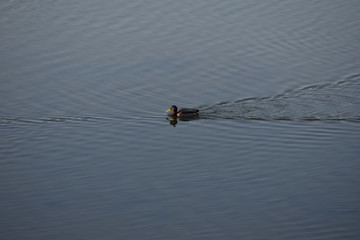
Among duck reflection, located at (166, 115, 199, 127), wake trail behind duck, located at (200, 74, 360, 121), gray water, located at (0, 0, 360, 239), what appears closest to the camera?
gray water, located at (0, 0, 360, 239)

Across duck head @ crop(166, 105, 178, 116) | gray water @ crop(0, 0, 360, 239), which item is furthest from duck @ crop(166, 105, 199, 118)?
gray water @ crop(0, 0, 360, 239)

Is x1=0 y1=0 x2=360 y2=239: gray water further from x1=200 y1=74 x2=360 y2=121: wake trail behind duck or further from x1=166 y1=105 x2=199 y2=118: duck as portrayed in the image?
x1=166 y1=105 x2=199 y2=118: duck

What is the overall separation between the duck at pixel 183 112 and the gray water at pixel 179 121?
210 millimetres

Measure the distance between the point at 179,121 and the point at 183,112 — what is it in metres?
0.29

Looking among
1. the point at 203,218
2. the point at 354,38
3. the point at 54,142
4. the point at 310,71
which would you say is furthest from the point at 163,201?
the point at 354,38

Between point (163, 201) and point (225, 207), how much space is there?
1.19m

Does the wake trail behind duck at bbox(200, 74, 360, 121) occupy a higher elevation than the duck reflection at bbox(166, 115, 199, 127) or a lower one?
higher

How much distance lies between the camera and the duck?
15.3m

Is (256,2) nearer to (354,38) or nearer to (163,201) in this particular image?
(354,38)

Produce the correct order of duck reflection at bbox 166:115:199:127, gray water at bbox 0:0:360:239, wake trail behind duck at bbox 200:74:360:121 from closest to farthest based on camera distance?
gray water at bbox 0:0:360:239 → duck reflection at bbox 166:115:199:127 → wake trail behind duck at bbox 200:74:360:121

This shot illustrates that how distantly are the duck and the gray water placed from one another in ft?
0.69

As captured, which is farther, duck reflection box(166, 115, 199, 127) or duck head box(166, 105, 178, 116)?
duck head box(166, 105, 178, 116)

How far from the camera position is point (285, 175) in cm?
1248

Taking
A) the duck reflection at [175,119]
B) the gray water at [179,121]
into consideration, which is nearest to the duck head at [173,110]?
the duck reflection at [175,119]
